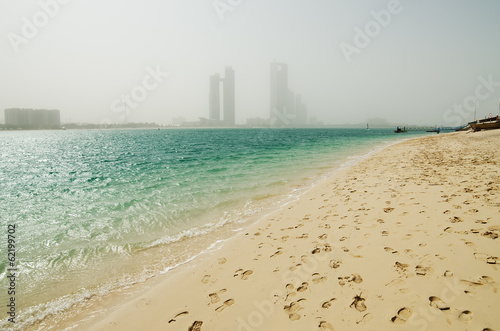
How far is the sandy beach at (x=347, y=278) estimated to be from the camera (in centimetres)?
307

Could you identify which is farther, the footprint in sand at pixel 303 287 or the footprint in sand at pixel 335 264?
the footprint in sand at pixel 335 264

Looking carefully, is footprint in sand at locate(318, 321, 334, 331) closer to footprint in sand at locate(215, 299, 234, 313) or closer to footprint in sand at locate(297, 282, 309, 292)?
footprint in sand at locate(297, 282, 309, 292)

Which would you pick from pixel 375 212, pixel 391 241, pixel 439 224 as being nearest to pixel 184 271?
pixel 391 241

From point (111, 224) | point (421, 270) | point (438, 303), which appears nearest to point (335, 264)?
point (421, 270)

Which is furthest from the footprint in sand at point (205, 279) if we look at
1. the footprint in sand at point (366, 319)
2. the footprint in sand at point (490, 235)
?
the footprint in sand at point (490, 235)

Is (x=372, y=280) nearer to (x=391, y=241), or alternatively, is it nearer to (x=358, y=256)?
(x=358, y=256)

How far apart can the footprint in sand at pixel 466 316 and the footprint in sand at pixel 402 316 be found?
1.68 ft

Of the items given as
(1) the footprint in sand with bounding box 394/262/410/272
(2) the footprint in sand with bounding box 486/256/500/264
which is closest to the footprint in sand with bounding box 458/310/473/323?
(1) the footprint in sand with bounding box 394/262/410/272

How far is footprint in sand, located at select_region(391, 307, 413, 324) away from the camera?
290 cm

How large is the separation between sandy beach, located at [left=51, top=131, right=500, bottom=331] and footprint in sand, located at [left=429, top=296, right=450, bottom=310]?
1 cm

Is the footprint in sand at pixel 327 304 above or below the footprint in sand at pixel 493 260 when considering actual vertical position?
below

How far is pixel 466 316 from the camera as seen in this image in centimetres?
279

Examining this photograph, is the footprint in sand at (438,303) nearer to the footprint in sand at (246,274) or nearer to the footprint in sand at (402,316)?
the footprint in sand at (402,316)

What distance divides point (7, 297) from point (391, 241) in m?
8.35
